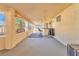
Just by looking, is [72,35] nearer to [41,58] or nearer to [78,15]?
[78,15]

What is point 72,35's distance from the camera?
267 inches

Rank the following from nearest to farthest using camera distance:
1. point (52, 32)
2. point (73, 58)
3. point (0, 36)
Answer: point (73, 58), point (0, 36), point (52, 32)

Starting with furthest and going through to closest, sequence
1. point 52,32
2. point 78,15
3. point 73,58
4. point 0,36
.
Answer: point 52,32, point 0,36, point 78,15, point 73,58

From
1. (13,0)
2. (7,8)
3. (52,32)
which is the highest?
(7,8)

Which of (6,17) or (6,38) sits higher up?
(6,17)

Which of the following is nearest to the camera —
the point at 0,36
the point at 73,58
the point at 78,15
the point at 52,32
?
the point at 73,58

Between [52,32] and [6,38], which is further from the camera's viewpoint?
[52,32]

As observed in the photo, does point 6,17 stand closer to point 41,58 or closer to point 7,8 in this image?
point 7,8

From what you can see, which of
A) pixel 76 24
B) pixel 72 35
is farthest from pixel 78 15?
pixel 72 35

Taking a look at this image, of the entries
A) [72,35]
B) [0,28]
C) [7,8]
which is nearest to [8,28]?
[0,28]

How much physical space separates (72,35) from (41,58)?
4.62m

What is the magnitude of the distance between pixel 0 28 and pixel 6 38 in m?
0.55

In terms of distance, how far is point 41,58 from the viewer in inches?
95.3

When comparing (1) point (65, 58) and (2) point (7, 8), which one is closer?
(1) point (65, 58)
